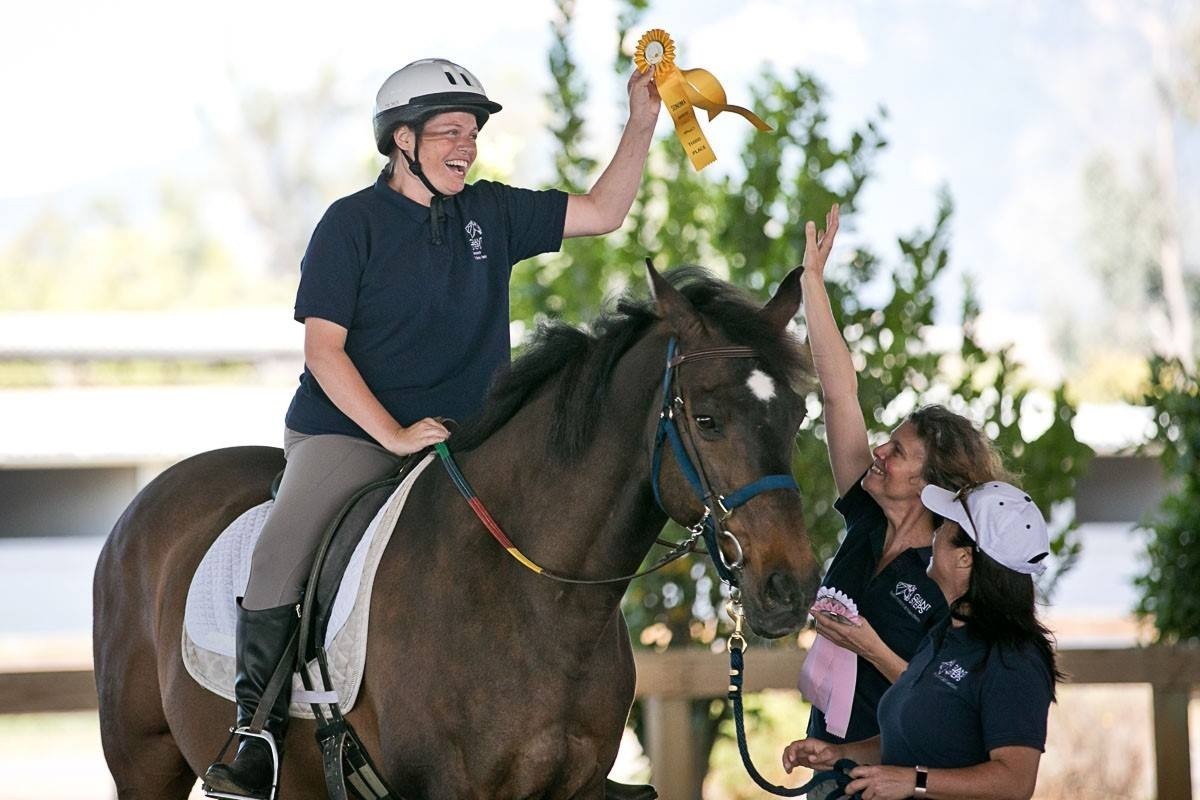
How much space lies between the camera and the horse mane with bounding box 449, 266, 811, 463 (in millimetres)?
2814

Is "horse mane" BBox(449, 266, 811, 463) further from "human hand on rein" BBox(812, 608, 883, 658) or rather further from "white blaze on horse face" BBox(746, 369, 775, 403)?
"human hand on rein" BBox(812, 608, 883, 658)

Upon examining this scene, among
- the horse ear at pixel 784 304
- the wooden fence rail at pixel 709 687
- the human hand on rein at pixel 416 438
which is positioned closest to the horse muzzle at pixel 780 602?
the horse ear at pixel 784 304

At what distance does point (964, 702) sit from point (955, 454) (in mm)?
612

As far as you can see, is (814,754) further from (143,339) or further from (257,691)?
(143,339)

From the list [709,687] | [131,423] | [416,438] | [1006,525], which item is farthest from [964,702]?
[131,423]

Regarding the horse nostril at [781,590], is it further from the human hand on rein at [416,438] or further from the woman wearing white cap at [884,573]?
the human hand on rein at [416,438]

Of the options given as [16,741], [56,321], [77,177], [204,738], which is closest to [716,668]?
[204,738]

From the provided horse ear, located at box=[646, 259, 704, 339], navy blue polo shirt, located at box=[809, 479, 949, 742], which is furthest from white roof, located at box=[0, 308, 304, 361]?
horse ear, located at box=[646, 259, 704, 339]

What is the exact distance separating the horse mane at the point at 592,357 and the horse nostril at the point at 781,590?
398 millimetres

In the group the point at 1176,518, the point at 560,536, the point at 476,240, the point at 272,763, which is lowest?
the point at 272,763

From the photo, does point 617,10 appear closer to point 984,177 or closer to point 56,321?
point 56,321

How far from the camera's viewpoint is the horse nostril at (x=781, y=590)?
2621 millimetres

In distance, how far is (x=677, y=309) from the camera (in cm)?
287

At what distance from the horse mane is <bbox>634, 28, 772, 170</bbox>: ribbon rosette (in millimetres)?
Answer: 455
